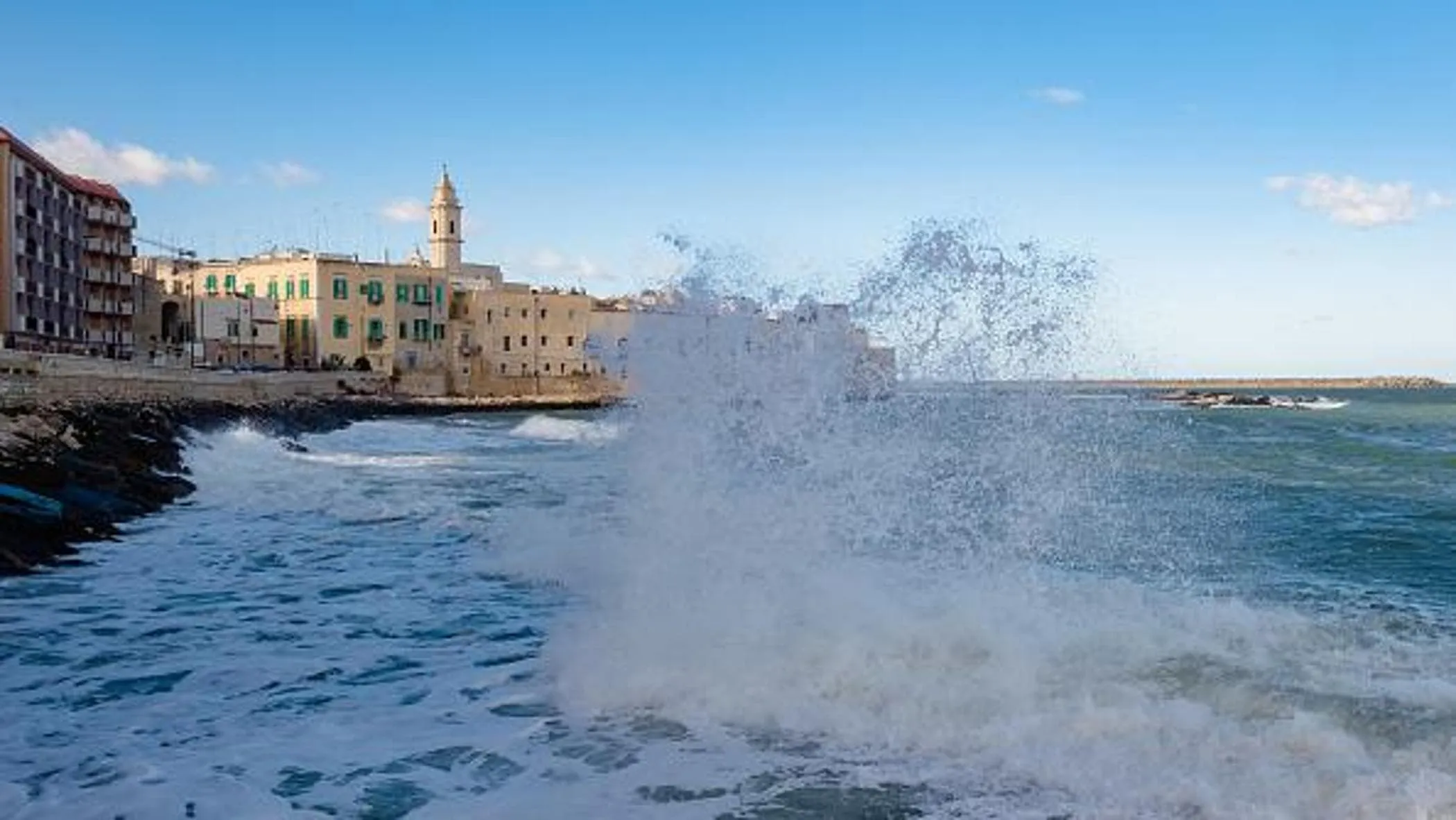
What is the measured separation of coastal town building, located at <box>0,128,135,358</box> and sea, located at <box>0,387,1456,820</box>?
38422mm

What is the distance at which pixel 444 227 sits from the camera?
285 ft

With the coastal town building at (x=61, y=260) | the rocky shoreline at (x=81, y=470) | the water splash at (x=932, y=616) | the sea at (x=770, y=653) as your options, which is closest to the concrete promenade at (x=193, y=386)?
the rocky shoreline at (x=81, y=470)

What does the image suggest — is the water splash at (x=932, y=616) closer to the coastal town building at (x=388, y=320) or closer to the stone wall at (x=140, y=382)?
the stone wall at (x=140, y=382)

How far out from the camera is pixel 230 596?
12914 mm

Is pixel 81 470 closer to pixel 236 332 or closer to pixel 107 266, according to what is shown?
pixel 107 266

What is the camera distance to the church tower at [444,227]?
86.8 meters

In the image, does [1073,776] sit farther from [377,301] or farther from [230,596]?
[377,301]

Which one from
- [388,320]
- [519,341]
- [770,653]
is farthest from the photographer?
[519,341]

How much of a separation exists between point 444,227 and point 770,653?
81796 mm

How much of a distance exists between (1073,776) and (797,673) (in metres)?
2.37

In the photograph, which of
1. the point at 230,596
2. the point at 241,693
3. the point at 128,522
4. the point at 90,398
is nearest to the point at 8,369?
the point at 90,398

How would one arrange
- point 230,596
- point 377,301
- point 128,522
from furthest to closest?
point 377,301
point 128,522
point 230,596

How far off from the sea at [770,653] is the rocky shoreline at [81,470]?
2.09 ft

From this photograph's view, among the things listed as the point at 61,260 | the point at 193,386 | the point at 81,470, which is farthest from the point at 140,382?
the point at 81,470
